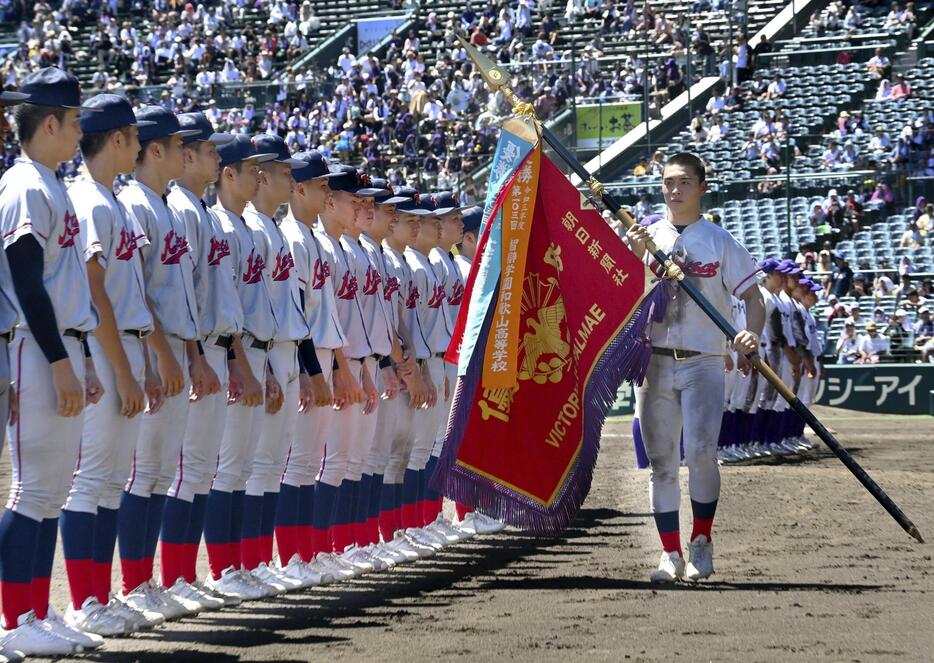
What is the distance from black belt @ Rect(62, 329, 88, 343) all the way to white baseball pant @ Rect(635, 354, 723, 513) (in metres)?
3.55

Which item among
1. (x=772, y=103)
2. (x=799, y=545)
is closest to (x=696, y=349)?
(x=799, y=545)

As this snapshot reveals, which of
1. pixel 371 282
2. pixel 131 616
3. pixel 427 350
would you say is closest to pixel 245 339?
pixel 131 616

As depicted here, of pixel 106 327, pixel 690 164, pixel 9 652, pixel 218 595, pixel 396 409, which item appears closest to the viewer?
pixel 9 652

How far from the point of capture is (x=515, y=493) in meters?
9.18

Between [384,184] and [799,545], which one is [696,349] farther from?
[384,184]

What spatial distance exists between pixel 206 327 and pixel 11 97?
178 cm

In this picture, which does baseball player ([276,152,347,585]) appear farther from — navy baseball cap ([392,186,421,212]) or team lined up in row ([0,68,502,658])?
navy baseball cap ([392,186,421,212])

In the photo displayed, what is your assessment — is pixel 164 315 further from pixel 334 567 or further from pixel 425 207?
pixel 425 207

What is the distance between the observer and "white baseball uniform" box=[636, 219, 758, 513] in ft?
28.5

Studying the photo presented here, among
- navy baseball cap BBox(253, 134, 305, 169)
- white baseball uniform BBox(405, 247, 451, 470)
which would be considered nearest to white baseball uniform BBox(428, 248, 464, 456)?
white baseball uniform BBox(405, 247, 451, 470)

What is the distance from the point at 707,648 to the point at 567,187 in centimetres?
394

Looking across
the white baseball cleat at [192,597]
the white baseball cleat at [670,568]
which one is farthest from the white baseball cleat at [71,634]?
the white baseball cleat at [670,568]

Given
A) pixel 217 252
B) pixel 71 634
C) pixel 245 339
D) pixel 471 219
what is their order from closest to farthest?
1. pixel 71 634
2. pixel 217 252
3. pixel 245 339
4. pixel 471 219

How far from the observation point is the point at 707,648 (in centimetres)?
602
